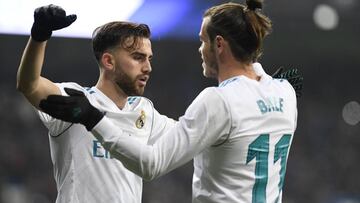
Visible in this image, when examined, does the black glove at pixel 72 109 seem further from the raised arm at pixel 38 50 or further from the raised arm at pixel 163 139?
the raised arm at pixel 38 50

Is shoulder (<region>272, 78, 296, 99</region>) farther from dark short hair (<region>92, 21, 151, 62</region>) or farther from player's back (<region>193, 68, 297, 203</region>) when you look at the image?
dark short hair (<region>92, 21, 151, 62</region>)

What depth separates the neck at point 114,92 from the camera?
7.72 ft

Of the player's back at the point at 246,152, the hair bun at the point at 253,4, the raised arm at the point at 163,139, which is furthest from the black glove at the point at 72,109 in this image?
the hair bun at the point at 253,4

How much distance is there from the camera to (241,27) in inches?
77.0

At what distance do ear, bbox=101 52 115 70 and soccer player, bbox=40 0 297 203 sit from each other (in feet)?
1.44

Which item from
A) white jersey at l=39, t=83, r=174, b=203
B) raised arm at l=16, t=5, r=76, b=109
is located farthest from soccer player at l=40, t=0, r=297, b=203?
white jersey at l=39, t=83, r=174, b=203

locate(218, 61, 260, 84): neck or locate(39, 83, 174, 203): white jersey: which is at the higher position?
locate(218, 61, 260, 84): neck

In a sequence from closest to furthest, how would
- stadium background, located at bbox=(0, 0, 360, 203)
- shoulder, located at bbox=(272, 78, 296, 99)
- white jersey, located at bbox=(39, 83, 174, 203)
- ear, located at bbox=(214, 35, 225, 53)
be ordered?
ear, located at bbox=(214, 35, 225, 53)
shoulder, located at bbox=(272, 78, 296, 99)
white jersey, located at bbox=(39, 83, 174, 203)
stadium background, located at bbox=(0, 0, 360, 203)

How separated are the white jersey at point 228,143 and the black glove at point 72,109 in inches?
1.0

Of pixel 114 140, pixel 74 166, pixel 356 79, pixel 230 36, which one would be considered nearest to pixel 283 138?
pixel 230 36

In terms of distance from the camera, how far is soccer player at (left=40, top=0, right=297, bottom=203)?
1.81 m

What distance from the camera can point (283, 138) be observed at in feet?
6.65

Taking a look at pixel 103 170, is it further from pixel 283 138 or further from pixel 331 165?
pixel 331 165

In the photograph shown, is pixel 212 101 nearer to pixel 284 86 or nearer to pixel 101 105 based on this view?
pixel 284 86
